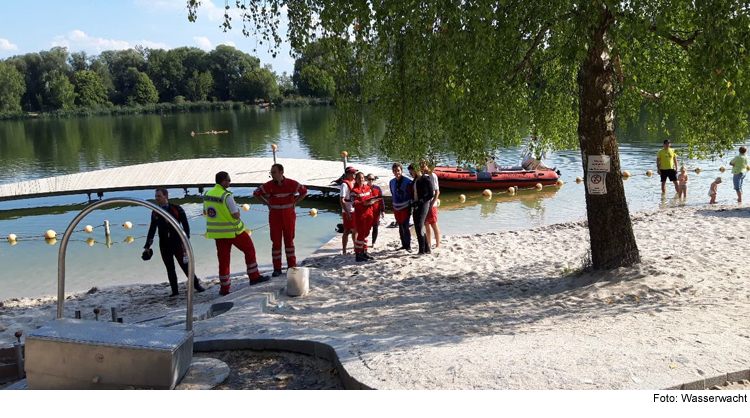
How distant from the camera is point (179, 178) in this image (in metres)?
22.4

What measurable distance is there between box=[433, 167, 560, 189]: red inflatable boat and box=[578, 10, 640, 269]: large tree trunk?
1209cm

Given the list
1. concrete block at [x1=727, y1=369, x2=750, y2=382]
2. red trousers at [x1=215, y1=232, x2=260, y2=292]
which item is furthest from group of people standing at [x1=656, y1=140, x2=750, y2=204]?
concrete block at [x1=727, y1=369, x2=750, y2=382]

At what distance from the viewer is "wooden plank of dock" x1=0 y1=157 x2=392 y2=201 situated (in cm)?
2105

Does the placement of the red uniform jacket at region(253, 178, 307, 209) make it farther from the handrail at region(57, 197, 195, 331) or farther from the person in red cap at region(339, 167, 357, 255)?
the handrail at region(57, 197, 195, 331)

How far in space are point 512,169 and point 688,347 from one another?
649 inches

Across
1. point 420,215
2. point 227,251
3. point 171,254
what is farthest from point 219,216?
point 420,215

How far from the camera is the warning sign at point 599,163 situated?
7.57 meters

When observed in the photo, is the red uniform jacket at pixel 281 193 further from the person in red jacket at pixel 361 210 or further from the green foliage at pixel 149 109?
the green foliage at pixel 149 109

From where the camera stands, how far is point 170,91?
363ft

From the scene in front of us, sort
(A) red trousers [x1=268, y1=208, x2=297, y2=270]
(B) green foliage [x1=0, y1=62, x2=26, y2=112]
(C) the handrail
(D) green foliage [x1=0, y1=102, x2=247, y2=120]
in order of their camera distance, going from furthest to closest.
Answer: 1. (D) green foliage [x1=0, y1=102, x2=247, y2=120]
2. (B) green foliage [x1=0, y1=62, x2=26, y2=112]
3. (A) red trousers [x1=268, y1=208, x2=297, y2=270]
4. (C) the handrail

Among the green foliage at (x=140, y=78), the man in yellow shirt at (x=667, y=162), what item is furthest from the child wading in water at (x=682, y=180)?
the green foliage at (x=140, y=78)

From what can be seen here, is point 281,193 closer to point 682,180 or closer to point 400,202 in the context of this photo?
point 400,202

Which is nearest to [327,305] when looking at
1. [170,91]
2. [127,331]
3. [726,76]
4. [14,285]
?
[127,331]

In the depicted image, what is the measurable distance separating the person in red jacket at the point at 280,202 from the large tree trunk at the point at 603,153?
3810mm
